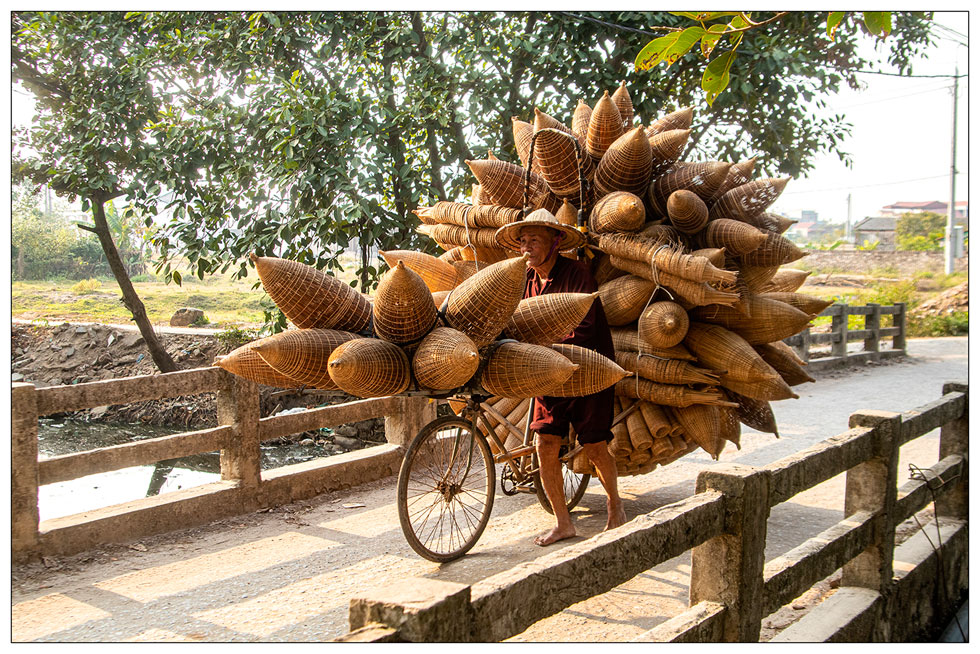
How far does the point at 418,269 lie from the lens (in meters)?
4.38

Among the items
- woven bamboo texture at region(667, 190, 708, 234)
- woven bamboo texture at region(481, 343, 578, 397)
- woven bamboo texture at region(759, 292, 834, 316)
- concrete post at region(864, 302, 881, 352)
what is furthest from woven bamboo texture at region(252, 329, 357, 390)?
concrete post at region(864, 302, 881, 352)

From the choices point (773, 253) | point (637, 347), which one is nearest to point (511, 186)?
point (637, 347)

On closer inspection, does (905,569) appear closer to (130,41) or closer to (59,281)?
(130,41)

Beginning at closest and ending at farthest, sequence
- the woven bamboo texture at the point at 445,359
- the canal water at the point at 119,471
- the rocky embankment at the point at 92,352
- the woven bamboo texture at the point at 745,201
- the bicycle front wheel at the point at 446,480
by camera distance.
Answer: the woven bamboo texture at the point at 445,359 < the bicycle front wheel at the point at 446,480 < the woven bamboo texture at the point at 745,201 < the canal water at the point at 119,471 < the rocky embankment at the point at 92,352

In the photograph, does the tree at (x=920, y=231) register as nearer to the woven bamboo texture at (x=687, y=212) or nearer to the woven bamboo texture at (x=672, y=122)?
the woven bamboo texture at (x=672, y=122)

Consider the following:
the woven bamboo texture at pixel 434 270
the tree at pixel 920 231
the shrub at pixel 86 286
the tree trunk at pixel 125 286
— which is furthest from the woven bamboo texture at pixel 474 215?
the tree at pixel 920 231

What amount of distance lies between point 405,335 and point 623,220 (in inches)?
61.3

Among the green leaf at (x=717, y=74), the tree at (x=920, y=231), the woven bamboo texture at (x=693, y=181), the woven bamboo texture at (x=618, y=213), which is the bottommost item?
the woven bamboo texture at (x=618, y=213)

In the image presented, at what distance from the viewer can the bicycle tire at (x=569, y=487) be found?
14.7 ft

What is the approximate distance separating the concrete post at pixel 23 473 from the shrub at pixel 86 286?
10344mm

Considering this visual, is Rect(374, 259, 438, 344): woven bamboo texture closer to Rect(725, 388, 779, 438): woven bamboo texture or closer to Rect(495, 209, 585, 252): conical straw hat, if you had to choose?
Rect(495, 209, 585, 252): conical straw hat

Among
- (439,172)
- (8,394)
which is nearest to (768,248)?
(8,394)

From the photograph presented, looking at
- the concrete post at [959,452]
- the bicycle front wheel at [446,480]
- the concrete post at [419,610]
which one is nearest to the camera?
the concrete post at [419,610]

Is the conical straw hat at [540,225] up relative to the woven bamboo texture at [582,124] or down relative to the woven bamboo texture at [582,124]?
down
